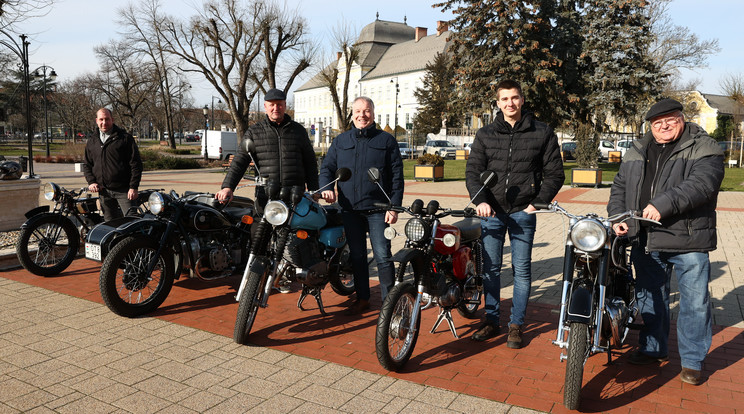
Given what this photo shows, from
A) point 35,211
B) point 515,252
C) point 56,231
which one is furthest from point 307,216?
point 35,211

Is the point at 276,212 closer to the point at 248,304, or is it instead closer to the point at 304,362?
the point at 248,304

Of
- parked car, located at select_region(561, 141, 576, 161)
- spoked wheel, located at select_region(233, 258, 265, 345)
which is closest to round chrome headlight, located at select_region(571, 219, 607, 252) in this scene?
spoked wheel, located at select_region(233, 258, 265, 345)

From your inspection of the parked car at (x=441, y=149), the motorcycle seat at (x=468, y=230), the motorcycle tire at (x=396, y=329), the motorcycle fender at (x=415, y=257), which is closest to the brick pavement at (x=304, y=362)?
the motorcycle tire at (x=396, y=329)

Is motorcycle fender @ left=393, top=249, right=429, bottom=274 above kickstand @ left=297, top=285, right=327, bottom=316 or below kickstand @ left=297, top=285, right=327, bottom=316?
above

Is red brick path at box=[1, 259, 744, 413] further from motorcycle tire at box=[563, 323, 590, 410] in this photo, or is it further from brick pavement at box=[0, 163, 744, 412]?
motorcycle tire at box=[563, 323, 590, 410]

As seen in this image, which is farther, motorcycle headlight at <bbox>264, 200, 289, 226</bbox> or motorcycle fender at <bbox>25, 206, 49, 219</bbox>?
motorcycle fender at <bbox>25, 206, 49, 219</bbox>

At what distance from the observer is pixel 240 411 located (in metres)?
3.30

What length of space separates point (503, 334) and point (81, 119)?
205ft

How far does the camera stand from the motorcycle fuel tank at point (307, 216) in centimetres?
464

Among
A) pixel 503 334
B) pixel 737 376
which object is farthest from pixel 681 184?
pixel 503 334

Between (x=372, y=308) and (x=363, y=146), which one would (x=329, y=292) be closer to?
(x=372, y=308)

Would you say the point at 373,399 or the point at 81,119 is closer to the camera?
the point at 373,399

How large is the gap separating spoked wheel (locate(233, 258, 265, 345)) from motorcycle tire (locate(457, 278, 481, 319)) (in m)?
1.61

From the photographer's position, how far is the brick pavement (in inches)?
136
